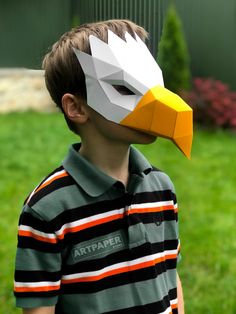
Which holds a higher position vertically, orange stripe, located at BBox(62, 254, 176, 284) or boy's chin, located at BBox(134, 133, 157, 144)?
boy's chin, located at BBox(134, 133, 157, 144)

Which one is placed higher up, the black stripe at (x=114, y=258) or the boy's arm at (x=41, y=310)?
the black stripe at (x=114, y=258)

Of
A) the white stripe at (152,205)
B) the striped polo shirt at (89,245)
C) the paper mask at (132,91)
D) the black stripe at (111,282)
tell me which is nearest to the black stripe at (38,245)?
the striped polo shirt at (89,245)

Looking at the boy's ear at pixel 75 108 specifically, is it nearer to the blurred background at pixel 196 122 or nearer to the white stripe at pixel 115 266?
the blurred background at pixel 196 122

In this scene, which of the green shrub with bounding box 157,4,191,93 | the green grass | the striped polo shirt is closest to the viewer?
the striped polo shirt

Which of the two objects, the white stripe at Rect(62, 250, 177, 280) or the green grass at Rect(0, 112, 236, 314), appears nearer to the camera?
the white stripe at Rect(62, 250, 177, 280)

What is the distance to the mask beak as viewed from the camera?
4.70 feet

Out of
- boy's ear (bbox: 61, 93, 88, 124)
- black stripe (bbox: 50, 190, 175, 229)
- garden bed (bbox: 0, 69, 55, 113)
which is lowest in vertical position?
garden bed (bbox: 0, 69, 55, 113)

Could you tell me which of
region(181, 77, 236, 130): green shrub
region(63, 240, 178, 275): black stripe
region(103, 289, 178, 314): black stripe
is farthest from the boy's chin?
region(181, 77, 236, 130): green shrub

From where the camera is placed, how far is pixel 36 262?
60.6 inches

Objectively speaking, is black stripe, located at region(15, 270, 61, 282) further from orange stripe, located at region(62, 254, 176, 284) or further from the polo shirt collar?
the polo shirt collar

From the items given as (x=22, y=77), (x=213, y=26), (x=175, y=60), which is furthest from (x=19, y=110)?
(x=213, y=26)

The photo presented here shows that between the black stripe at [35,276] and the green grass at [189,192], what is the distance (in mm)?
1649

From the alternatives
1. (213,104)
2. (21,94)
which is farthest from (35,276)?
(21,94)

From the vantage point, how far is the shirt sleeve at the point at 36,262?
1.53 m
